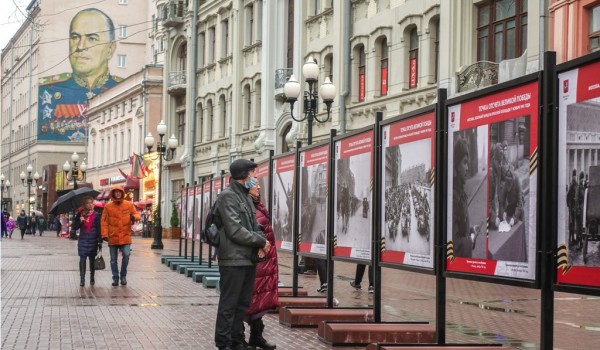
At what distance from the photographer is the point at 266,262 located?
10.6 meters

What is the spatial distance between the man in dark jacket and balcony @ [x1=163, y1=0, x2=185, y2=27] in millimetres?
46924

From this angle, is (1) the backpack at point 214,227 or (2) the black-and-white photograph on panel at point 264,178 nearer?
(1) the backpack at point 214,227

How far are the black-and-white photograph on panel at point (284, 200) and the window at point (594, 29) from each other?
11008 mm

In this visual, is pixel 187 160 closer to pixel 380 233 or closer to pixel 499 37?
pixel 499 37

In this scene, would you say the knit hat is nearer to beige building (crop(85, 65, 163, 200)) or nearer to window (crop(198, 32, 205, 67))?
window (crop(198, 32, 205, 67))

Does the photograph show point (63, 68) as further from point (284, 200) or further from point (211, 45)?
point (284, 200)

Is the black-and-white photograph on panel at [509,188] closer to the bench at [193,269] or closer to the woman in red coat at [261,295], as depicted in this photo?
the woman in red coat at [261,295]

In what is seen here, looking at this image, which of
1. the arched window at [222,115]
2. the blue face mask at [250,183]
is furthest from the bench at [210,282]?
the arched window at [222,115]

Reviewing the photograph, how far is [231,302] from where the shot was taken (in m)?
9.73

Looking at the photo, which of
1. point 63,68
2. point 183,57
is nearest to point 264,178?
point 183,57

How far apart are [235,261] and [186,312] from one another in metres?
4.47

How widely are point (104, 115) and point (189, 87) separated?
23.6 meters

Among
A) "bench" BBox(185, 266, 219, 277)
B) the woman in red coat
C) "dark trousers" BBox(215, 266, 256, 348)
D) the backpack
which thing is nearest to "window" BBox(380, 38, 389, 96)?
"bench" BBox(185, 266, 219, 277)

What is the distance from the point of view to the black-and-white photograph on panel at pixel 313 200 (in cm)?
1289
